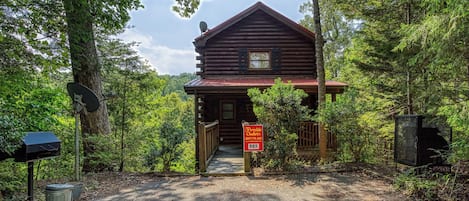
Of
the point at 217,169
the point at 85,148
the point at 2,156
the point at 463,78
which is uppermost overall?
the point at 463,78

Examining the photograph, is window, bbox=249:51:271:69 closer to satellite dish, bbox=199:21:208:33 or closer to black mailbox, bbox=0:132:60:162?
satellite dish, bbox=199:21:208:33

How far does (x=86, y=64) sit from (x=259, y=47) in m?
7.77

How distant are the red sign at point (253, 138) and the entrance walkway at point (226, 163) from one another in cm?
71

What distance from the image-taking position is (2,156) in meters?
4.07

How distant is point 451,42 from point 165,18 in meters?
12.0

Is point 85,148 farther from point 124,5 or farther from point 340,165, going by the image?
point 340,165

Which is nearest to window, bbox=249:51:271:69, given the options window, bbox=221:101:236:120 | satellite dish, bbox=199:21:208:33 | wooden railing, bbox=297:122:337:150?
window, bbox=221:101:236:120

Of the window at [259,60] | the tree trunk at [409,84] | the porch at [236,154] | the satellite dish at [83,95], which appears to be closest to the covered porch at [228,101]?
the window at [259,60]

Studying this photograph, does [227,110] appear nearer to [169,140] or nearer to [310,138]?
[310,138]

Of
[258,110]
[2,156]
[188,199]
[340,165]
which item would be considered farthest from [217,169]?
[2,156]

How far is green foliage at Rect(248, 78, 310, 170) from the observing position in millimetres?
7262

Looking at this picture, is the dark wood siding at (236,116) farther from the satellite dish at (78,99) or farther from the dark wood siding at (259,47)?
the satellite dish at (78,99)

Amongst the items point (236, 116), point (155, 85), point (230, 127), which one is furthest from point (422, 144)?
point (230, 127)

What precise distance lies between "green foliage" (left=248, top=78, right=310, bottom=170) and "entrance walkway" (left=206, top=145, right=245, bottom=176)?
0.92 m
